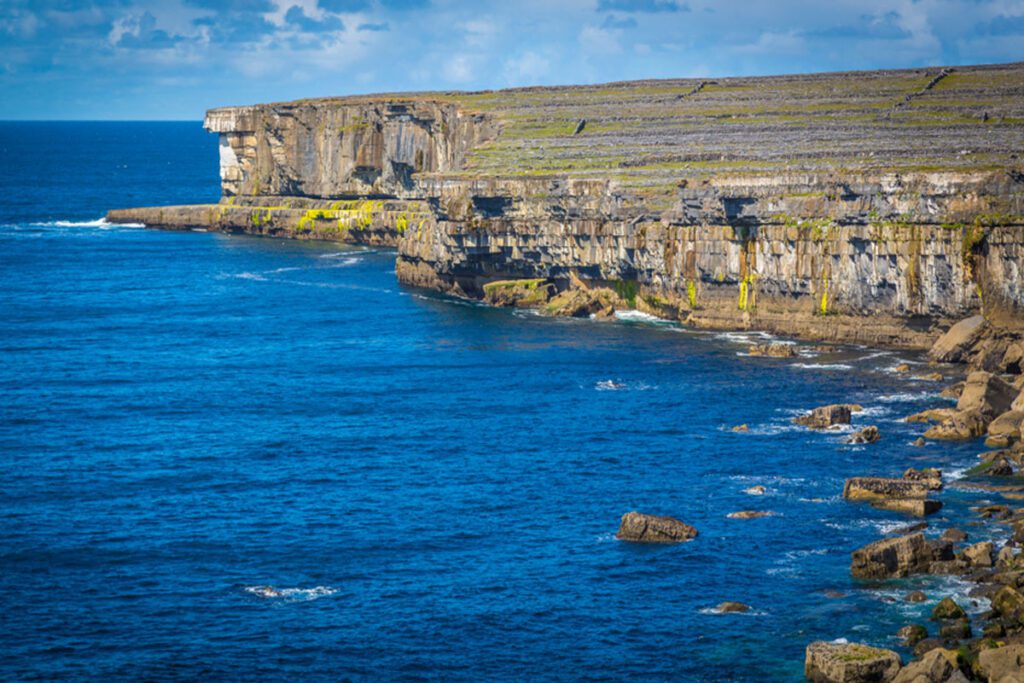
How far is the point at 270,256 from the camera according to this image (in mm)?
157375

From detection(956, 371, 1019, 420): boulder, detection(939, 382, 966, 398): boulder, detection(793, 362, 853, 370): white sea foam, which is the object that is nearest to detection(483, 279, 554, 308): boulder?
detection(793, 362, 853, 370): white sea foam

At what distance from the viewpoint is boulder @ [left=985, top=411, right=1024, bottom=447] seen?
73438 millimetres

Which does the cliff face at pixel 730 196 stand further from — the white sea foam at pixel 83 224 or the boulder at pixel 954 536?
the boulder at pixel 954 536

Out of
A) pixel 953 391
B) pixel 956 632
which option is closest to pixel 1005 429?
pixel 953 391

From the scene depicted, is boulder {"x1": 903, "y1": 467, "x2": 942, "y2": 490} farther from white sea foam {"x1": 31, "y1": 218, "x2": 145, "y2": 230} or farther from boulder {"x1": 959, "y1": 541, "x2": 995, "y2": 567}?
→ white sea foam {"x1": 31, "y1": 218, "x2": 145, "y2": 230}

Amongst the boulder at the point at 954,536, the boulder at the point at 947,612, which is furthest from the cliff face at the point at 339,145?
the boulder at the point at 947,612

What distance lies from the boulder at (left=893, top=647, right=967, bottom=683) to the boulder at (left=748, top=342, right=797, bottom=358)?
5178 centimetres

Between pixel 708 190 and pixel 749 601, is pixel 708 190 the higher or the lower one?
the higher one

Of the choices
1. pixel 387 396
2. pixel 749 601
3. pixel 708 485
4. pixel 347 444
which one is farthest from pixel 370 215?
pixel 749 601

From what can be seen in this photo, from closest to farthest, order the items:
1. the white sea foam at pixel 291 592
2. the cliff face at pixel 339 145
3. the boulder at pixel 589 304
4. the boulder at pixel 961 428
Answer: the white sea foam at pixel 291 592, the boulder at pixel 961 428, the boulder at pixel 589 304, the cliff face at pixel 339 145

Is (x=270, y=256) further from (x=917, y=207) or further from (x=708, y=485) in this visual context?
(x=708, y=485)

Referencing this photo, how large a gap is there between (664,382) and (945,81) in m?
65.4

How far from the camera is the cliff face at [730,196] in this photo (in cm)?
9756

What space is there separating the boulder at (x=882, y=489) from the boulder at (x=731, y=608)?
47.8 feet
